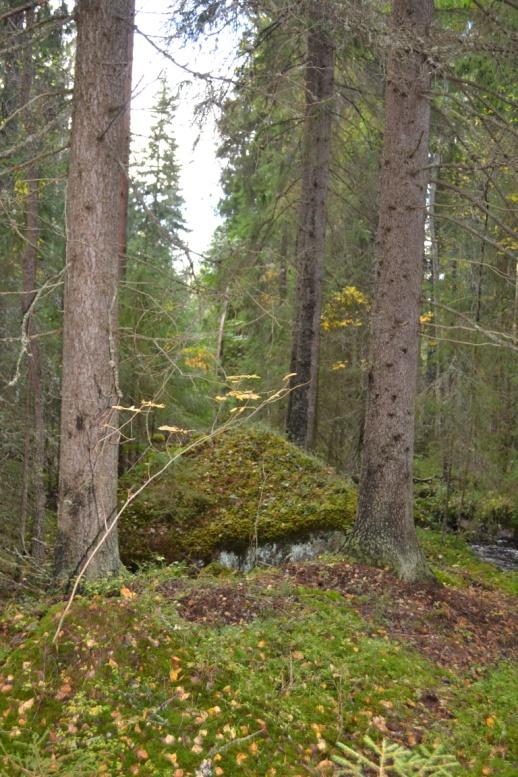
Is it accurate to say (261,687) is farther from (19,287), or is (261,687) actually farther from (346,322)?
(346,322)

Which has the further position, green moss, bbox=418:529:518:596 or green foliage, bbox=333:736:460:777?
green moss, bbox=418:529:518:596

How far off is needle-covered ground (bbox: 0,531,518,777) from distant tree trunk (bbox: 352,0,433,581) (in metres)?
0.90

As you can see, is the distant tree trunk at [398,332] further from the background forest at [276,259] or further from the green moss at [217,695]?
the green moss at [217,695]

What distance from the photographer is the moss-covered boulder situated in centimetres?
865

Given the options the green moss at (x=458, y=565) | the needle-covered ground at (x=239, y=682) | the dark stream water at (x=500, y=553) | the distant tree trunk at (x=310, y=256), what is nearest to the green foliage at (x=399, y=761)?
the needle-covered ground at (x=239, y=682)

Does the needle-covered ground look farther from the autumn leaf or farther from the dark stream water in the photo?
the dark stream water

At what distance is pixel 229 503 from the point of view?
9.28m

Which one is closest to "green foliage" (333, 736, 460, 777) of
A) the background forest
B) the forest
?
the forest

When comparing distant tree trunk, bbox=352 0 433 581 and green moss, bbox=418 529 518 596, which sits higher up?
distant tree trunk, bbox=352 0 433 581

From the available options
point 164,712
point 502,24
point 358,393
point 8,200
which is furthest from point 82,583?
point 358,393

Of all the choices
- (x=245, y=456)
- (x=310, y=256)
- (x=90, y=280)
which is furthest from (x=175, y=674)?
(x=310, y=256)

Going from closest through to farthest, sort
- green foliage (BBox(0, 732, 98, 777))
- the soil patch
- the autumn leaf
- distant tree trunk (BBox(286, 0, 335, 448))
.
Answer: green foliage (BBox(0, 732, 98, 777)) < the autumn leaf < the soil patch < distant tree trunk (BBox(286, 0, 335, 448))

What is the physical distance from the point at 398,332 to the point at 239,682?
3987 millimetres

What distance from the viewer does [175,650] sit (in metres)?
4.12
